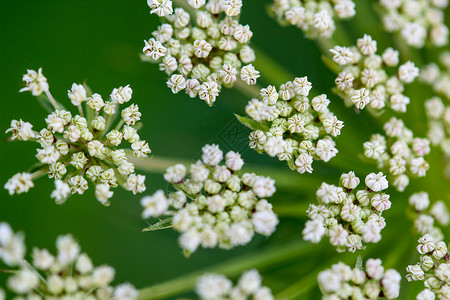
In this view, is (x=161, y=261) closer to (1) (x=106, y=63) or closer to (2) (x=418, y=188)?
(1) (x=106, y=63)

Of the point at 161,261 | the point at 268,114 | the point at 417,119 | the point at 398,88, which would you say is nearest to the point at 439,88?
the point at 417,119

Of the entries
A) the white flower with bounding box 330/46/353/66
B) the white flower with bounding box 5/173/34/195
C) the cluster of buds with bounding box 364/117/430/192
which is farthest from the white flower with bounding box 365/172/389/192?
the white flower with bounding box 5/173/34/195

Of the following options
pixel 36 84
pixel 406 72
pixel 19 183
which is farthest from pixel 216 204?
pixel 406 72

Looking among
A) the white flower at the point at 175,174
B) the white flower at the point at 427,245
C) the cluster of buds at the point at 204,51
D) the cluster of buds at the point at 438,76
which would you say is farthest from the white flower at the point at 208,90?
the cluster of buds at the point at 438,76

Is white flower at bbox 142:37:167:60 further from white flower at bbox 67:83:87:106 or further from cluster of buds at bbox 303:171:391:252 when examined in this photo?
cluster of buds at bbox 303:171:391:252

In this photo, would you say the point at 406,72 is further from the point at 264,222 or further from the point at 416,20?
the point at 264,222
